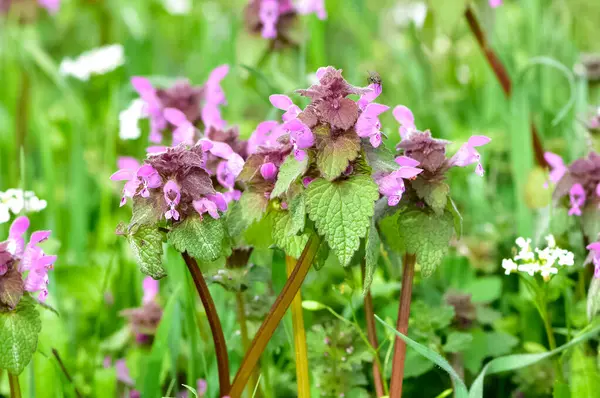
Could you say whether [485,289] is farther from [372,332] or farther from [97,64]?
[97,64]

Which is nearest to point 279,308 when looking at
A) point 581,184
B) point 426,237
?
point 426,237

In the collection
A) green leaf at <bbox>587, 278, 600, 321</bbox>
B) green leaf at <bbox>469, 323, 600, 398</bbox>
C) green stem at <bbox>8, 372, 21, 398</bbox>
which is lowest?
green stem at <bbox>8, 372, 21, 398</bbox>

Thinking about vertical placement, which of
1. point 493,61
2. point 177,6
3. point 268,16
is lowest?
point 493,61

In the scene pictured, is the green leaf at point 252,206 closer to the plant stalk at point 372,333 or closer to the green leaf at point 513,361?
the plant stalk at point 372,333

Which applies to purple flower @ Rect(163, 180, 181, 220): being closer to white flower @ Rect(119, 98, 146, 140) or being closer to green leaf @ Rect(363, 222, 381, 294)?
green leaf @ Rect(363, 222, 381, 294)

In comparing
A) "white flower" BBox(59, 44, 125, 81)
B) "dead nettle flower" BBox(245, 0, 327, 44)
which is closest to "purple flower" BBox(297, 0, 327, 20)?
"dead nettle flower" BBox(245, 0, 327, 44)

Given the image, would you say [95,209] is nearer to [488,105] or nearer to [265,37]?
[265,37]

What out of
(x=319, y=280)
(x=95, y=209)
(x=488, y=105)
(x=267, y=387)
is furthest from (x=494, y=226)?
(x=95, y=209)
